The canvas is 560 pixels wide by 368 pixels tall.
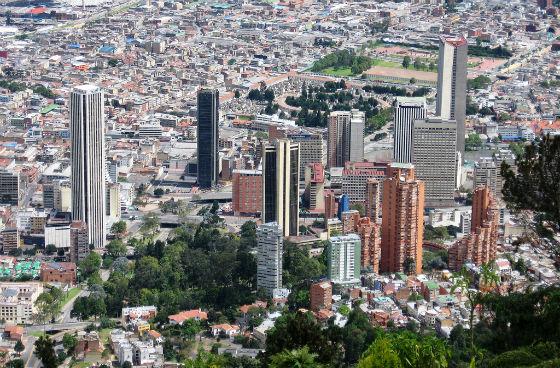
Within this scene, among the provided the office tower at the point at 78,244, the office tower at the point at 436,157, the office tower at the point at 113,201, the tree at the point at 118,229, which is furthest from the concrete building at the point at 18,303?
the office tower at the point at 436,157

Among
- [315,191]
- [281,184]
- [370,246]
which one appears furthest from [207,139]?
[370,246]

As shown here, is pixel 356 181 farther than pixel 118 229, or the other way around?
pixel 356 181

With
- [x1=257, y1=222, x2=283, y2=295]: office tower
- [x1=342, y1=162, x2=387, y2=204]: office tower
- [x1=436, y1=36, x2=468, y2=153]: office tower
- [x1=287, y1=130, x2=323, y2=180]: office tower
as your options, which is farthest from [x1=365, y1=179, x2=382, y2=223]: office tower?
[x1=436, y1=36, x2=468, y2=153]: office tower

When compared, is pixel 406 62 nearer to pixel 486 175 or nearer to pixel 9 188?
pixel 486 175

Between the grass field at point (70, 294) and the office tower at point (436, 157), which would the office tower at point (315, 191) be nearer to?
the office tower at point (436, 157)

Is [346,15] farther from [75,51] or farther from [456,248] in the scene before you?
[456,248]

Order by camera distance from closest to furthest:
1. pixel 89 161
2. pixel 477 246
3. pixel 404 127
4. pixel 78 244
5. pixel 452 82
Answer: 1. pixel 477 246
2. pixel 78 244
3. pixel 89 161
4. pixel 404 127
5. pixel 452 82

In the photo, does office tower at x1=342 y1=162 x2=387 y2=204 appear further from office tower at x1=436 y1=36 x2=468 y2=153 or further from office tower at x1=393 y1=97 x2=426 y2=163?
Result: office tower at x1=436 y1=36 x2=468 y2=153
